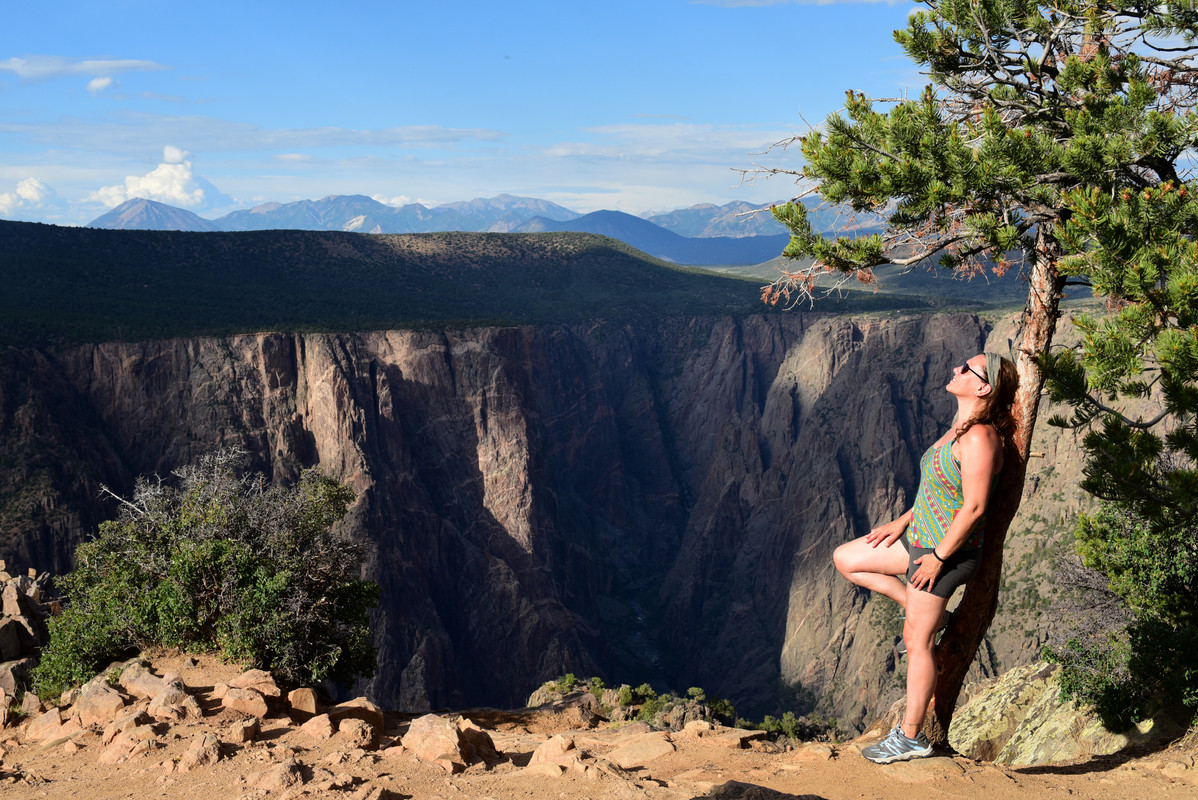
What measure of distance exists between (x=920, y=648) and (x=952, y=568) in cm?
90

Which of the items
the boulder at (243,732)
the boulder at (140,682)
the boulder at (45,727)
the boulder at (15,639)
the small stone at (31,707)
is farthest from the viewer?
the boulder at (15,639)

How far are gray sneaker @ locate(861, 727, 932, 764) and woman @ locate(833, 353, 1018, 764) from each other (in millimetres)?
10

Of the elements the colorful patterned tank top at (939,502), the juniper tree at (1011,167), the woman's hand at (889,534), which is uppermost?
the juniper tree at (1011,167)

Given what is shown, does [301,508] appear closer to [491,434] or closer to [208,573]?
[208,573]

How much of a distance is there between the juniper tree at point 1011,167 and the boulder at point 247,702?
8298mm

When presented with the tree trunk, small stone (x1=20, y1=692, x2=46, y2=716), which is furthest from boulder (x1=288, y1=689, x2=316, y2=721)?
the tree trunk

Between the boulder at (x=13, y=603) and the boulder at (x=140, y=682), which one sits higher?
the boulder at (x=140, y=682)

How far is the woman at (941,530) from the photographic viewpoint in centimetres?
744

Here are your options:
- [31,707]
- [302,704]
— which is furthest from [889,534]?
[31,707]

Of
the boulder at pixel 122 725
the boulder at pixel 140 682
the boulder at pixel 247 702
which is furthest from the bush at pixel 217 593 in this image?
the boulder at pixel 122 725

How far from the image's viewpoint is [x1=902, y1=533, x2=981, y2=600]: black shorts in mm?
7887

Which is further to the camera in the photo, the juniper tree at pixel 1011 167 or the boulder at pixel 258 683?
the boulder at pixel 258 683

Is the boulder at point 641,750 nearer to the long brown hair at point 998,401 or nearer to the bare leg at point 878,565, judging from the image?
the bare leg at point 878,565

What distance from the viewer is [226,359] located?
2016 inches
